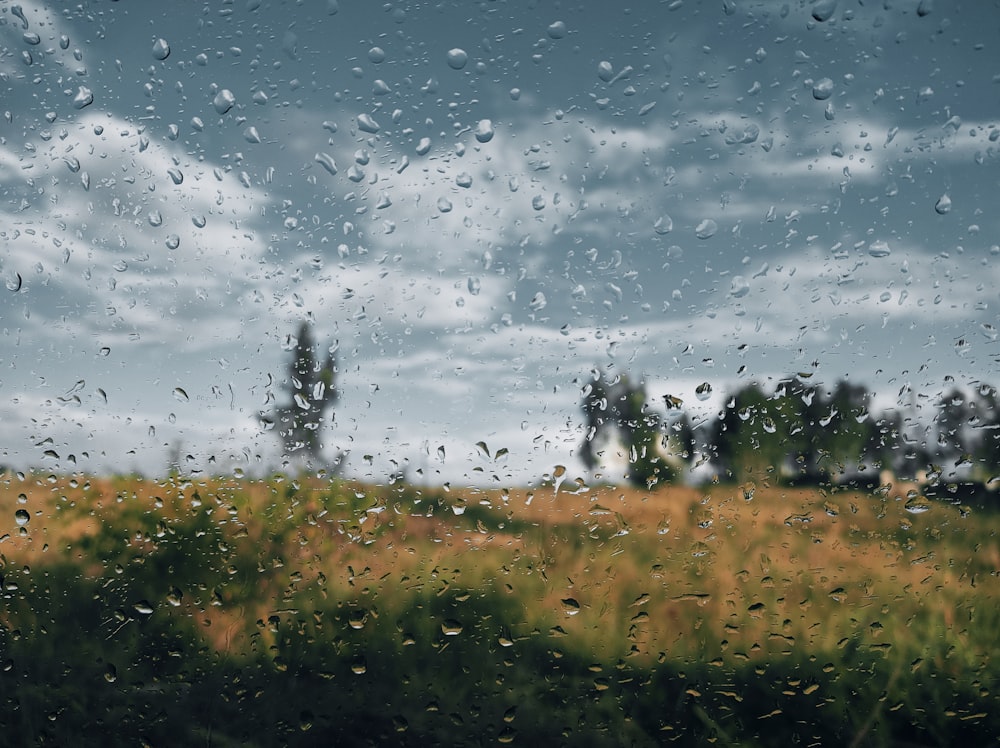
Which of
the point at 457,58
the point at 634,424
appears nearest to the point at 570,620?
the point at 634,424

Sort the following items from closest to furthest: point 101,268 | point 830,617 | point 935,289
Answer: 1. point 830,617
2. point 935,289
3. point 101,268

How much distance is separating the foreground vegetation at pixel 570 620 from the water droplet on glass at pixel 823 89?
2.50 ft

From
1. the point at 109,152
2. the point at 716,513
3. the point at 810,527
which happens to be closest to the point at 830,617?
the point at 810,527

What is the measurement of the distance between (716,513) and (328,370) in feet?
2.58

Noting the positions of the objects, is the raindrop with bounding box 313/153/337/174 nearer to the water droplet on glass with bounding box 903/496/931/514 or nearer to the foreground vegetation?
the foreground vegetation

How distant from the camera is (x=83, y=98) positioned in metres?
1.74

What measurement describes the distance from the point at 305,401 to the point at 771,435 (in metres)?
0.90

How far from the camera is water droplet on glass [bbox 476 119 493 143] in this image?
1.55m

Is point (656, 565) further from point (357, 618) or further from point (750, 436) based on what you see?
point (357, 618)

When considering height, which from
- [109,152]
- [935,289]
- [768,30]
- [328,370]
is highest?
[768,30]

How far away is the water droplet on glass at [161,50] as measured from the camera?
1.69m

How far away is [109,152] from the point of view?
1.72m

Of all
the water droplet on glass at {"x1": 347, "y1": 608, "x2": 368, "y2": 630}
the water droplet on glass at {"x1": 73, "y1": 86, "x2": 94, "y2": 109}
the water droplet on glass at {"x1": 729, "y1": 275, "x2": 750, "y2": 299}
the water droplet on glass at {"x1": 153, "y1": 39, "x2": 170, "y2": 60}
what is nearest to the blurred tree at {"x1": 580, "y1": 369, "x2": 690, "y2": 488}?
the water droplet on glass at {"x1": 729, "y1": 275, "x2": 750, "y2": 299}

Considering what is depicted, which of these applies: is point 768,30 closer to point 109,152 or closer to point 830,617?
point 830,617
